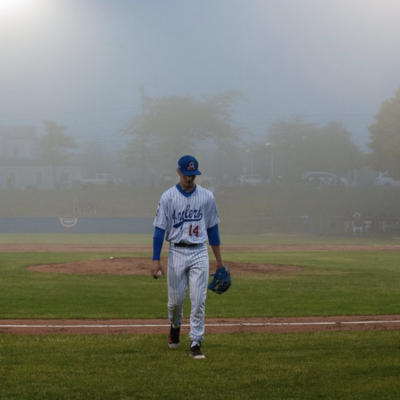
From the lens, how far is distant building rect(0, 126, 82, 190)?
94.7 meters

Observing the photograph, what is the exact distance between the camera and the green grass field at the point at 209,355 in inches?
240

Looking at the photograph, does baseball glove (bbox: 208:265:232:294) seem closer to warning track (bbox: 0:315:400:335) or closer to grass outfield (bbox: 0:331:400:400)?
grass outfield (bbox: 0:331:400:400)

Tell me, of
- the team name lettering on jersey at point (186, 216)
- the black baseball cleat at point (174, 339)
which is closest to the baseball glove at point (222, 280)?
the black baseball cleat at point (174, 339)

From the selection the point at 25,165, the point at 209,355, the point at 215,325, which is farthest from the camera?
the point at 25,165

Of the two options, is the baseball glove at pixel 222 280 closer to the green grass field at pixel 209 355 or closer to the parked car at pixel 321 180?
the green grass field at pixel 209 355

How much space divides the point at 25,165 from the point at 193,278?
90.6m

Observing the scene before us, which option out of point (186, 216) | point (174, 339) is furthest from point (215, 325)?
point (186, 216)

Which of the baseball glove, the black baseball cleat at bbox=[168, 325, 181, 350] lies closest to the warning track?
the black baseball cleat at bbox=[168, 325, 181, 350]

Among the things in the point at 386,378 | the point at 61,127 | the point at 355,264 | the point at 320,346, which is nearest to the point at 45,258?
the point at 355,264

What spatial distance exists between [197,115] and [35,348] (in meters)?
83.3

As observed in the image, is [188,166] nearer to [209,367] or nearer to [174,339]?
[174,339]

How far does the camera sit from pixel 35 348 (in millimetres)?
8148

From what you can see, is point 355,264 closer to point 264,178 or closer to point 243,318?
point 243,318

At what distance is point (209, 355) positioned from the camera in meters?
7.70
